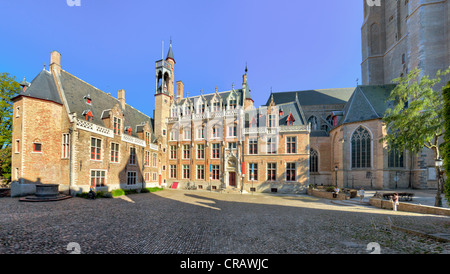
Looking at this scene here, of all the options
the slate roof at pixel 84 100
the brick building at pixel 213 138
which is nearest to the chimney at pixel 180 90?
the brick building at pixel 213 138

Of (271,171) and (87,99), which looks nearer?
(87,99)

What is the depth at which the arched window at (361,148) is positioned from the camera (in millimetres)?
29797

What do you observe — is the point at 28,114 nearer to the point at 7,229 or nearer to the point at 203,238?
the point at 7,229

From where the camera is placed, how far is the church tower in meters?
32.8

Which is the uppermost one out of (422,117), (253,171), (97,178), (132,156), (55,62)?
(55,62)

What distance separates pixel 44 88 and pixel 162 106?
51.6 ft

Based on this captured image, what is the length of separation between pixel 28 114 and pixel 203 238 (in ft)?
71.5

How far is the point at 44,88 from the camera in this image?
19703 millimetres

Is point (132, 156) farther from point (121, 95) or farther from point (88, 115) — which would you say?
point (121, 95)

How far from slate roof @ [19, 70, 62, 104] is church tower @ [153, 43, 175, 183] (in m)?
14.4

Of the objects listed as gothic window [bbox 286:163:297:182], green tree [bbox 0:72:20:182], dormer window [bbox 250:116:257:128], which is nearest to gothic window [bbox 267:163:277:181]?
gothic window [bbox 286:163:297:182]

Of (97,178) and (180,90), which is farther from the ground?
(180,90)

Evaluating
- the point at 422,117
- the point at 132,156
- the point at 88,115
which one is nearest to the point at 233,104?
the point at 132,156
